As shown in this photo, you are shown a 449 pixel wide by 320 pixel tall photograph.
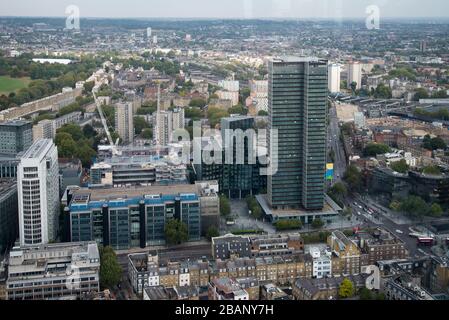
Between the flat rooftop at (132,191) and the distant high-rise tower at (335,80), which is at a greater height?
the distant high-rise tower at (335,80)

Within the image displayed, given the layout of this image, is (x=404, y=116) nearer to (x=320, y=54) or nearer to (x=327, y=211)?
(x=320, y=54)

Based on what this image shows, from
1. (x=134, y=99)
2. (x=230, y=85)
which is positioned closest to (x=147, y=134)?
(x=134, y=99)

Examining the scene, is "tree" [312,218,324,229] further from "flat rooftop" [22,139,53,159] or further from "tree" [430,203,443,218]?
"flat rooftop" [22,139,53,159]

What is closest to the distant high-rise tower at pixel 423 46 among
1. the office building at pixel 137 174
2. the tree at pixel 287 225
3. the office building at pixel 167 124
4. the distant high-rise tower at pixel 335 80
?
the distant high-rise tower at pixel 335 80

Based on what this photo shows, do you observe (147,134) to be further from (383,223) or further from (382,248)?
(382,248)

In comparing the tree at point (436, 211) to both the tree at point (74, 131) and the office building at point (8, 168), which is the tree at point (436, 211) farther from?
the tree at point (74, 131)

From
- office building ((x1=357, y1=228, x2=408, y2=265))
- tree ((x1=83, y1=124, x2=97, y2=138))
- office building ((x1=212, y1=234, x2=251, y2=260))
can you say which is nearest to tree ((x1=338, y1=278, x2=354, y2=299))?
office building ((x1=357, y1=228, x2=408, y2=265))

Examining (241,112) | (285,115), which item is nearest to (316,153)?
(285,115)

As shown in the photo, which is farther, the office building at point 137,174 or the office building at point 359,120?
the office building at point 359,120
